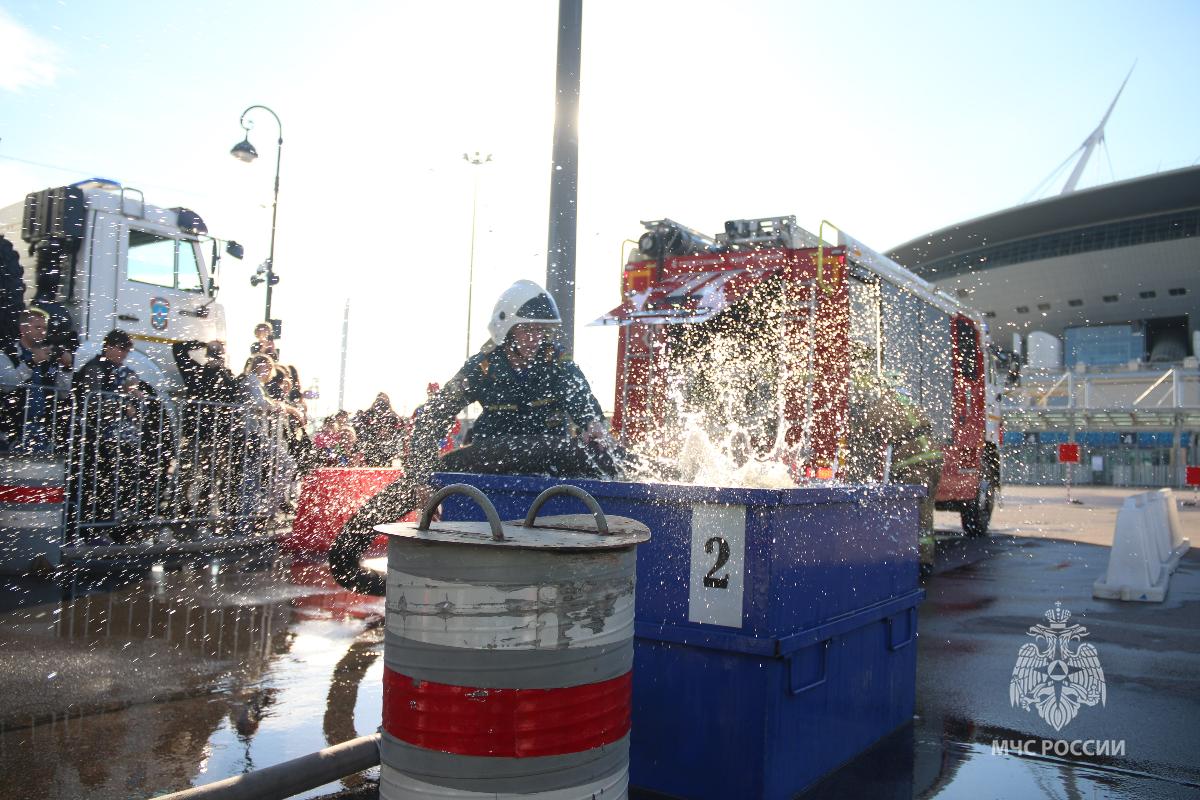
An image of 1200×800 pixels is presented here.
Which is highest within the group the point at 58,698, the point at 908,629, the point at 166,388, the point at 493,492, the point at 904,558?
the point at 166,388

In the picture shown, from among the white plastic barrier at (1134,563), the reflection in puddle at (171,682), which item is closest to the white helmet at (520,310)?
the reflection in puddle at (171,682)

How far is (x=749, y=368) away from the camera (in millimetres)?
8781

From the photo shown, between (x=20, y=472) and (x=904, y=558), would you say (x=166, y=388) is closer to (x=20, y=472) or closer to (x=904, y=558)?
(x=20, y=472)

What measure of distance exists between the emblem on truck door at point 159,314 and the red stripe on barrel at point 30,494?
5.04 m

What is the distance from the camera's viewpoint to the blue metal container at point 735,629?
123 inches

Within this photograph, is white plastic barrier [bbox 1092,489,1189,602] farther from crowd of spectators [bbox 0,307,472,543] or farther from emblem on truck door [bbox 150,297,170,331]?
emblem on truck door [bbox 150,297,170,331]

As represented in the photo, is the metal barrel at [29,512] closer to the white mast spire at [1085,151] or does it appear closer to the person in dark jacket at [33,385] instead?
the person in dark jacket at [33,385]

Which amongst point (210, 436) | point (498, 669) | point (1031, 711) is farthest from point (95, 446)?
point (1031, 711)

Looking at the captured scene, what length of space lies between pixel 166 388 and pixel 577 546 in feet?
35.9

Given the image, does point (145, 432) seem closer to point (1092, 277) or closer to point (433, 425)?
point (433, 425)

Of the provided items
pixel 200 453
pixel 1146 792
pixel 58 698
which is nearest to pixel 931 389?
pixel 1146 792

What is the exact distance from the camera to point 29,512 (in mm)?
7715

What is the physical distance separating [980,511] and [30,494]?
12.8 meters

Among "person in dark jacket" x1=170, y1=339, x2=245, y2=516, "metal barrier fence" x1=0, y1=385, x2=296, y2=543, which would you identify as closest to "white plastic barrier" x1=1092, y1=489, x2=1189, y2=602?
"metal barrier fence" x1=0, y1=385, x2=296, y2=543
